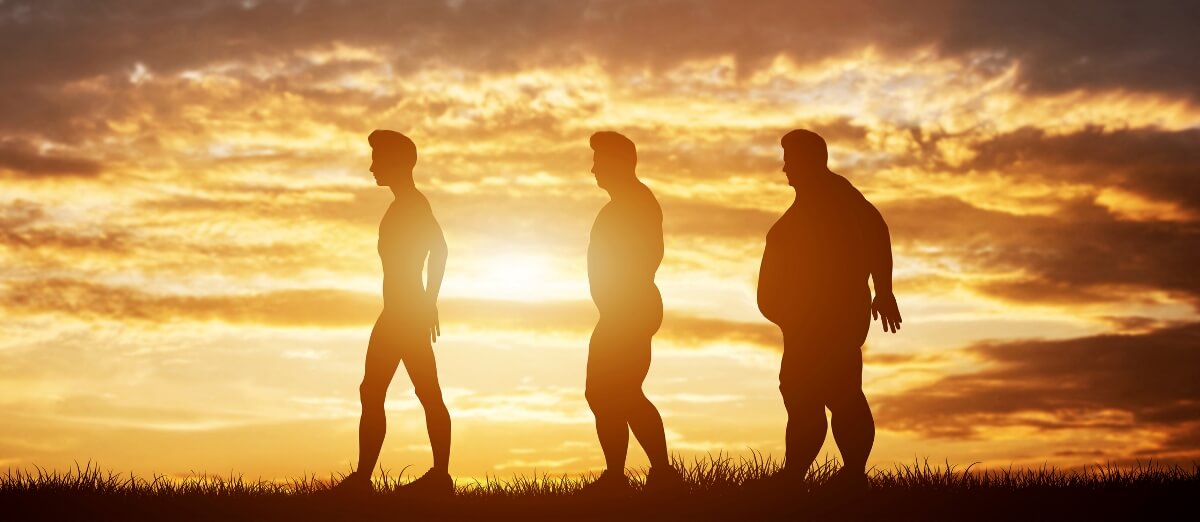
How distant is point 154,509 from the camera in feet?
44.9

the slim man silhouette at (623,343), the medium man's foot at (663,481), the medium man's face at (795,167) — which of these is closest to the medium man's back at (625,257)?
the slim man silhouette at (623,343)

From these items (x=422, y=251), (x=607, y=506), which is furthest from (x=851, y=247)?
(x=422, y=251)

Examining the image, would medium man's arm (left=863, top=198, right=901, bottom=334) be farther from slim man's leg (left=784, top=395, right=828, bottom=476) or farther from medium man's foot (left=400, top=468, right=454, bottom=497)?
medium man's foot (left=400, top=468, right=454, bottom=497)

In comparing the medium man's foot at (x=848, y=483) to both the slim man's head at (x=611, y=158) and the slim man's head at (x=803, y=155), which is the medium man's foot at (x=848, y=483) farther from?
the slim man's head at (x=611, y=158)

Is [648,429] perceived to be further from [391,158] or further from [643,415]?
[391,158]

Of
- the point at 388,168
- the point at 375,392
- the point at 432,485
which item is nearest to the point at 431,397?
the point at 375,392

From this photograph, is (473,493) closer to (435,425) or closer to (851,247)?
(435,425)

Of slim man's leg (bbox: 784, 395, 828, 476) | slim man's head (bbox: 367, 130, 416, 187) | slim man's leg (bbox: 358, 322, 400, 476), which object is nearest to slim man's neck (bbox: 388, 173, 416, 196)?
slim man's head (bbox: 367, 130, 416, 187)

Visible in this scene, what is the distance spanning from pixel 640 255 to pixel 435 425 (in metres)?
2.70

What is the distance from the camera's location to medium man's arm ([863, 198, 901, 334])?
13203 millimetres

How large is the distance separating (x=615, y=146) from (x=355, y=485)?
430 cm

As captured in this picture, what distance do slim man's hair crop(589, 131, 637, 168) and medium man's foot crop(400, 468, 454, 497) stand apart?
11.9 feet

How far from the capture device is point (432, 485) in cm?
1393

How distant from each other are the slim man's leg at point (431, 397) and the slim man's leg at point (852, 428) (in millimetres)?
3902
